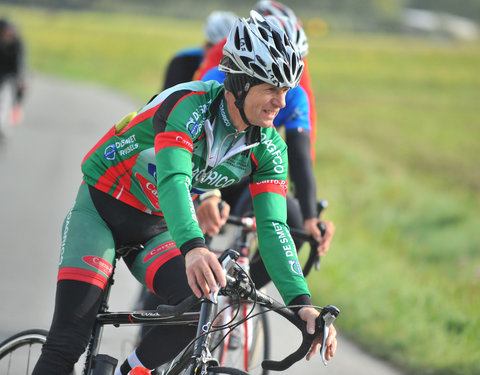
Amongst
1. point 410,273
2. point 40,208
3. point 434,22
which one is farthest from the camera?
point 434,22

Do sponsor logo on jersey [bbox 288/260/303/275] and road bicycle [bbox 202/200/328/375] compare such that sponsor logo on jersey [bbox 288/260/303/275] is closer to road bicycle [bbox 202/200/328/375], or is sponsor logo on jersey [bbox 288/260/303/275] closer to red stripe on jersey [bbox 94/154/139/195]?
red stripe on jersey [bbox 94/154/139/195]

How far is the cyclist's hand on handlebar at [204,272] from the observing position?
9.19 feet

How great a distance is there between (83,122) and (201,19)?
267 ft

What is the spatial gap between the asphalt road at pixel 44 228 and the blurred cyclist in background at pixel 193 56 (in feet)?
6.33

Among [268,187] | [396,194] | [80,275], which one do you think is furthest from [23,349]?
[396,194]

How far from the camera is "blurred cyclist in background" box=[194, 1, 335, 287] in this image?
4.45 metres

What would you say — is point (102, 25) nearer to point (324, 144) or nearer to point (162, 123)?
point (324, 144)

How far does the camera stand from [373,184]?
1483 cm

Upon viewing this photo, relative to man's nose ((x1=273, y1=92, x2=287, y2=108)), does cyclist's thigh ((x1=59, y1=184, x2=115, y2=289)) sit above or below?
below

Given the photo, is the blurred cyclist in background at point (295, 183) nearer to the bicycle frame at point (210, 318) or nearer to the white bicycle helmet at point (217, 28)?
the bicycle frame at point (210, 318)

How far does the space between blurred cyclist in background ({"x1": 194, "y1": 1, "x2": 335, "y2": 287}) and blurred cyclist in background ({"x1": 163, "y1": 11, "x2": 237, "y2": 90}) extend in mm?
1651

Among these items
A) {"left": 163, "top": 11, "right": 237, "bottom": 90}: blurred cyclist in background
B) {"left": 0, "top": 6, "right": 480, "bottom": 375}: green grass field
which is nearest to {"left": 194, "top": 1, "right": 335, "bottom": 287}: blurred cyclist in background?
{"left": 163, "top": 11, "right": 237, "bottom": 90}: blurred cyclist in background

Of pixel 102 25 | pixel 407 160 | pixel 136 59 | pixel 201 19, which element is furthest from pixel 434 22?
pixel 407 160

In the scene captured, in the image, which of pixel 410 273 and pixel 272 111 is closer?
pixel 272 111
